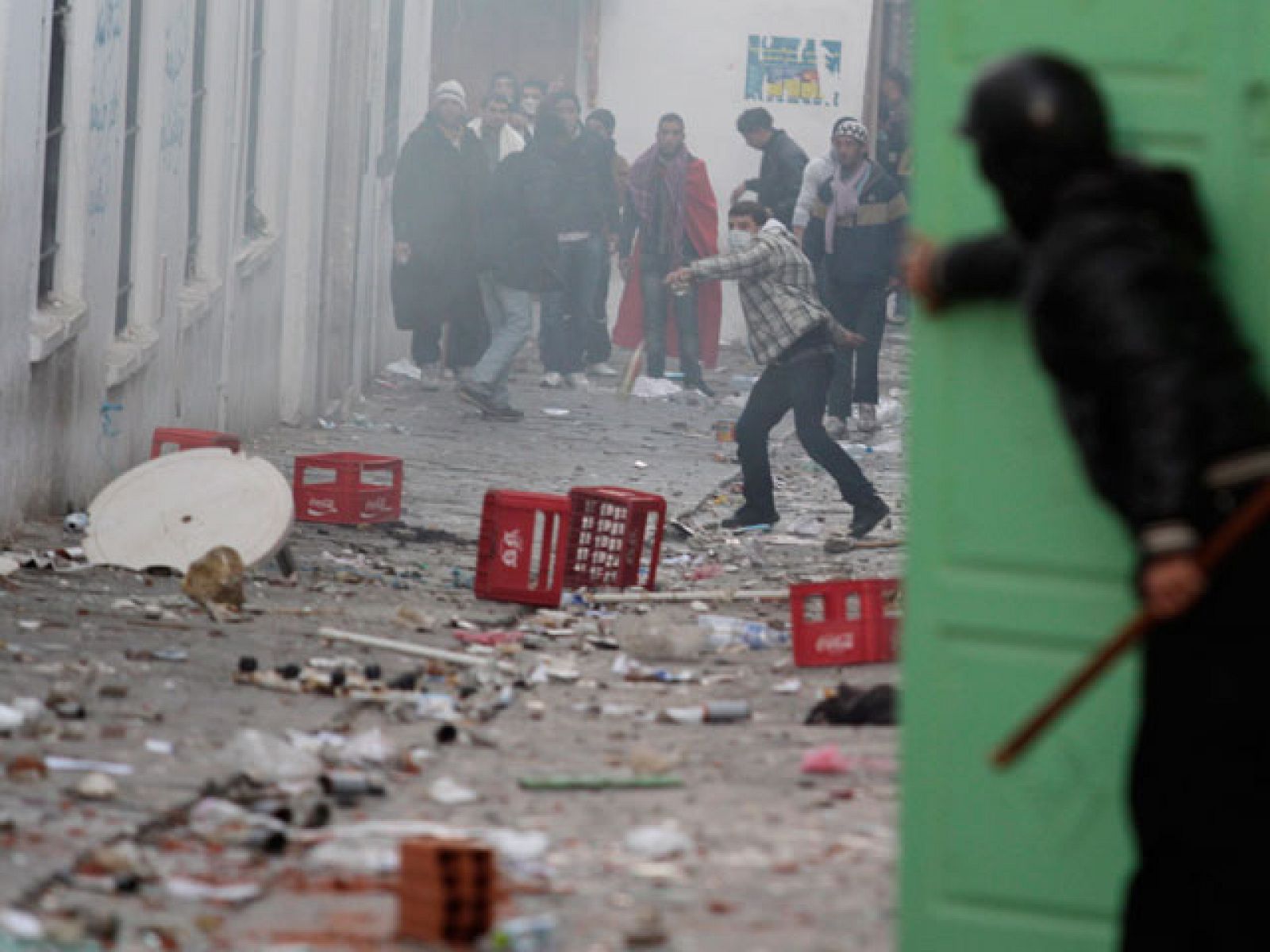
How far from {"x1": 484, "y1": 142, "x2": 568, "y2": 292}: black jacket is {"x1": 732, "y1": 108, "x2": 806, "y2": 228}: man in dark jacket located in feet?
6.73

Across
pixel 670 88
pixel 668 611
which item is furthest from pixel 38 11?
pixel 670 88

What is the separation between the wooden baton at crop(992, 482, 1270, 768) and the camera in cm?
379

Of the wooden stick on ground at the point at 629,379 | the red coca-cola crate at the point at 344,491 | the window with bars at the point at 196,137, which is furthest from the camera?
the wooden stick on ground at the point at 629,379

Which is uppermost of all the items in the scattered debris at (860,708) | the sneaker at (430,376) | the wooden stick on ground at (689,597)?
the scattered debris at (860,708)

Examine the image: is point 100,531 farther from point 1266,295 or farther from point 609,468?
point 1266,295

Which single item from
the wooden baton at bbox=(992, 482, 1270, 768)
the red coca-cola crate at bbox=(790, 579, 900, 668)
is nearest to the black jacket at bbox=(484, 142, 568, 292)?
the red coca-cola crate at bbox=(790, 579, 900, 668)

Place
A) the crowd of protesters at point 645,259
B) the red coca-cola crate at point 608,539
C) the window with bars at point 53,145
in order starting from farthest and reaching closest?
the crowd of protesters at point 645,259 < the window with bars at point 53,145 < the red coca-cola crate at point 608,539

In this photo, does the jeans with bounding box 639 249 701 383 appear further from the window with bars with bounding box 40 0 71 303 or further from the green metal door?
the green metal door

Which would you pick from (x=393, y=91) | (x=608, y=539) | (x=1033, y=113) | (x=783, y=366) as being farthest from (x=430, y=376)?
(x=1033, y=113)

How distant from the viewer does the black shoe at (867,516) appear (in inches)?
487

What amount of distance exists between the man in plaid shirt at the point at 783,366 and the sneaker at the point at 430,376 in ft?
21.7

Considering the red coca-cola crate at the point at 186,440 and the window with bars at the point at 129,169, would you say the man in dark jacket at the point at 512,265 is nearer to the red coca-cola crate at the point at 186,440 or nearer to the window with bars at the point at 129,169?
the window with bars at the point at 129,169

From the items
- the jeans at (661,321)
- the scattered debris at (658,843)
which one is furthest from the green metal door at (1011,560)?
the jeans at (661,321)

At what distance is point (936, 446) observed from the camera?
438 centimetres
